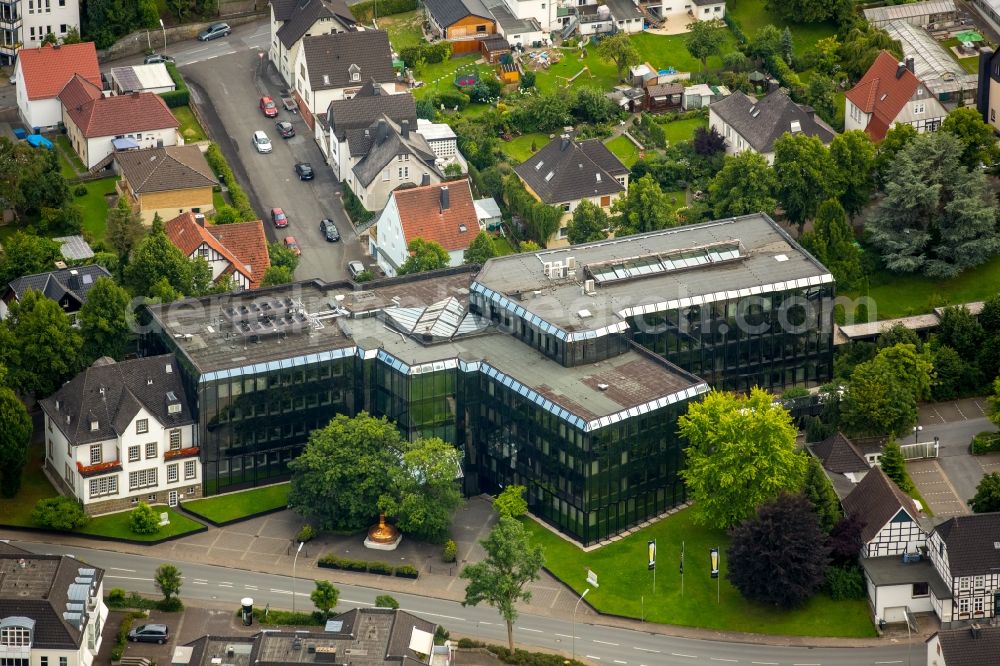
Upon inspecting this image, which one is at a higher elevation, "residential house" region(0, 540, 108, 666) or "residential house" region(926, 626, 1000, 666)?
"residential house" region(0, 540, 108, 666)

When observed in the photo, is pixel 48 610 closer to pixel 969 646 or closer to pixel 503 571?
pixel 503 571

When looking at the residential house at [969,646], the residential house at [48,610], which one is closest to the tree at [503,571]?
the residential house at [48,610]

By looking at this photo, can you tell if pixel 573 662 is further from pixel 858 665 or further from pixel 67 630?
pixel 67 630

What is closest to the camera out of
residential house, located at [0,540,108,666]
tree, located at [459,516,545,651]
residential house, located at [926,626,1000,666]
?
residential house, located at [0,540,108,666]

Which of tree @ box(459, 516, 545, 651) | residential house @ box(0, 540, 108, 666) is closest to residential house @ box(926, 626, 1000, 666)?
tree @ box(459, 516, 545, 651)

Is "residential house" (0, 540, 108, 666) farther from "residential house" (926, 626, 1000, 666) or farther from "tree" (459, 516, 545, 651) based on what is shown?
"residential house" (926, 626, 1000, 666)

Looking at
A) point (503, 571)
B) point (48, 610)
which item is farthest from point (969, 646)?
point (48, 610)
